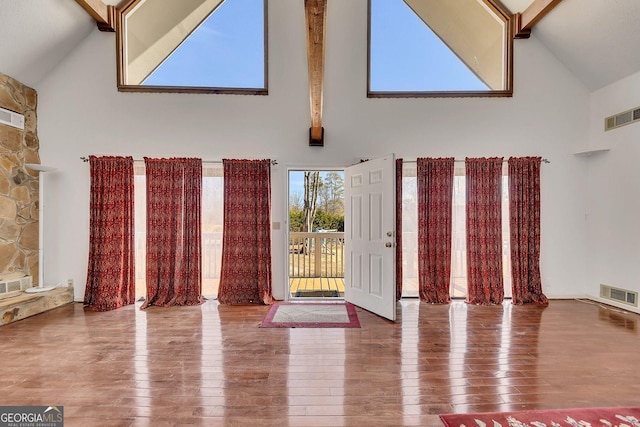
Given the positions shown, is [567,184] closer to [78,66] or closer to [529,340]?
[529,340]

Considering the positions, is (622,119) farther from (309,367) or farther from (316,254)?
(309,367)

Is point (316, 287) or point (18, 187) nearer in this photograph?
point (18, 187)

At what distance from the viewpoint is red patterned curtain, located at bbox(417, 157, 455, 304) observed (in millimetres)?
4508

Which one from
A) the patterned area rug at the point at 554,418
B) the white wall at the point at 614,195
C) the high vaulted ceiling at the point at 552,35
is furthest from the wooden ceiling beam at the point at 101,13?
the white wall at the point at 614,195

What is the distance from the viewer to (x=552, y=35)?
4434mm

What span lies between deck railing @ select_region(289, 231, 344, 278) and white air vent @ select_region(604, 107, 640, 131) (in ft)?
14.3

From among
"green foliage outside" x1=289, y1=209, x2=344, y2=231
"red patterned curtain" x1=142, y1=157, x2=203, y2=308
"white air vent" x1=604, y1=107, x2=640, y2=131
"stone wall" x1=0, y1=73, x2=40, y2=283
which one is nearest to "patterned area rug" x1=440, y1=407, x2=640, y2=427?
"red patterned curtain" x1=142, y1=157, x2=203, y2=308

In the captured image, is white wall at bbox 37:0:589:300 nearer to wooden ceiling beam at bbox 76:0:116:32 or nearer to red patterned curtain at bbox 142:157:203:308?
wooden ceiling beam at bbox 76:0:116:32

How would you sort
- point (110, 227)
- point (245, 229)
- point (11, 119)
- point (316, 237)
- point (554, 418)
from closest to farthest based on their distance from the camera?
point (554, 418), point (11, 119), point (110, 227), point (245, 229), point (316, 237)

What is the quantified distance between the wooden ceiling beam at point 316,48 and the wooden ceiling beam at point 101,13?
309cm

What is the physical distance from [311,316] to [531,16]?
5.03m

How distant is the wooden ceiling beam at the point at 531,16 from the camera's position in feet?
13.4

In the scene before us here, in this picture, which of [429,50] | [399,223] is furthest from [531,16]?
[399,223]

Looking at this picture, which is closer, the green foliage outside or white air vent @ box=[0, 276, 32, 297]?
white air vent @ box=[0, 276, 32, 297]
